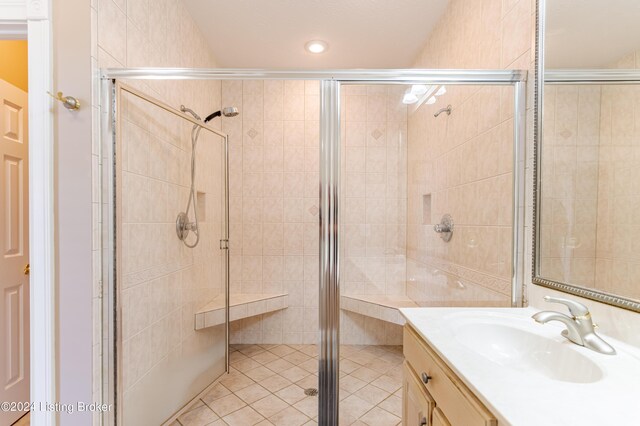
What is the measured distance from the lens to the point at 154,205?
4.82ft

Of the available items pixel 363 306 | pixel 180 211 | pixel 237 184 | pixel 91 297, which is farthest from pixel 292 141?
pixel 91 297

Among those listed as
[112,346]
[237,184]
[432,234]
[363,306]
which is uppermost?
[237,184]

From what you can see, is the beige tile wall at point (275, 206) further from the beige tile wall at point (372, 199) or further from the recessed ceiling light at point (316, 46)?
the beige tile wall at point (372, 199)

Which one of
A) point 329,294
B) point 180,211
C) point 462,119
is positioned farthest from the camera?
point 180,211

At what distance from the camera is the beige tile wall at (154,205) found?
4.08 feet

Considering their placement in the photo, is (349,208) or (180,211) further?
(180,211)

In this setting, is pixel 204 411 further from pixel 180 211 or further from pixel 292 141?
pixel 292 141

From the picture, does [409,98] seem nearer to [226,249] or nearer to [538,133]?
[538,133]

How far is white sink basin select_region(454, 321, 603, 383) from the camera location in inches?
28.6

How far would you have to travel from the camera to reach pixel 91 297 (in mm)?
1186

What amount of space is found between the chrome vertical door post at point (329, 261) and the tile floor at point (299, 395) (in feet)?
0.27

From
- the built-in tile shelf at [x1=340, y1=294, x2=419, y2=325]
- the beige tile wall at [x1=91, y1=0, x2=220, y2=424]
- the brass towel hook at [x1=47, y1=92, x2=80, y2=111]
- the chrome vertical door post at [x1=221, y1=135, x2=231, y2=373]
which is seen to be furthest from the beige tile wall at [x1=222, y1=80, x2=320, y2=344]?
the brass towel hook at [x1=47, y1=92, x2=80, y2=111]

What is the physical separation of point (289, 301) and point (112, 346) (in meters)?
1.38

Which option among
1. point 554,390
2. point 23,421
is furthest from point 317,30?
point 23,421
